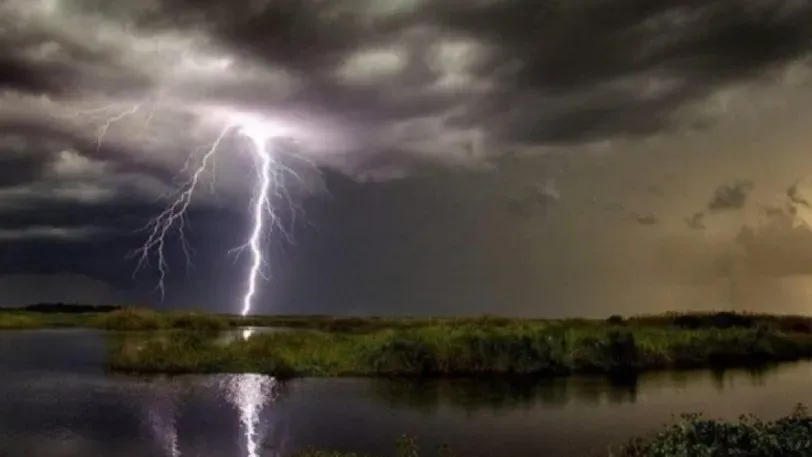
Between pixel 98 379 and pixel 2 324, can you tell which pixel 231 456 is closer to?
pixel 98 379

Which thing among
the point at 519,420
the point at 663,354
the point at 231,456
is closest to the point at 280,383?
the point at 519,420

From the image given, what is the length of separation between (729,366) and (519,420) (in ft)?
108

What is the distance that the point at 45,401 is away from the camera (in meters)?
41.8

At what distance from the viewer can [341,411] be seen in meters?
39.3

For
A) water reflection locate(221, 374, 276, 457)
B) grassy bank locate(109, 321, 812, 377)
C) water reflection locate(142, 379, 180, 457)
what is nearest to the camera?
water reflection locate(142, 379, 180, 457)

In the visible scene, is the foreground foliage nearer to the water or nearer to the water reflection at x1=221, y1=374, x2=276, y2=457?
the water

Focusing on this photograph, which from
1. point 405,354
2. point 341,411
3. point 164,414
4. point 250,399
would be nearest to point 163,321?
point 405,354

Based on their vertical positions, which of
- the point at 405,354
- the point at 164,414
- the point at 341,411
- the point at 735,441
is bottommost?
the point at 164,414

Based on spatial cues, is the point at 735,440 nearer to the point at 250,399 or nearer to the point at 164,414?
the point at 164,414

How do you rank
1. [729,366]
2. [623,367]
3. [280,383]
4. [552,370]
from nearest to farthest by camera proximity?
[280,383] < [552,370] < [623,367] < [729,366]

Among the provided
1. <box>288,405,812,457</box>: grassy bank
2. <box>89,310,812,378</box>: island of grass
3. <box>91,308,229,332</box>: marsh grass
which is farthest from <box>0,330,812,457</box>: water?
<box>91,308,229,332</box>: marsh grass

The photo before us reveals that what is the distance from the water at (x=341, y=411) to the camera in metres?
31.6


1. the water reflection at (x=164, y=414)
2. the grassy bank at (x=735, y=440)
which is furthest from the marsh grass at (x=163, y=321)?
the grassy bank at (x=735, y=440)

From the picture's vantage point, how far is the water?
31.6m
